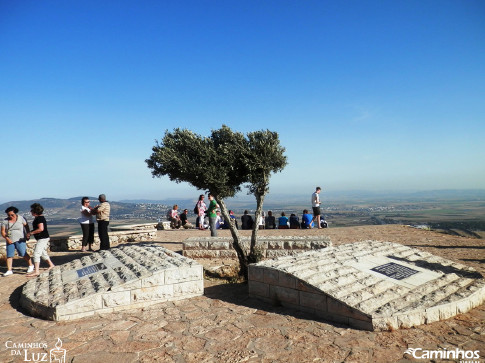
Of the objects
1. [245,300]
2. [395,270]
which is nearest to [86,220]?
[245,300]

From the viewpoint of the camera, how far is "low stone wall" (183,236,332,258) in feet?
34.9

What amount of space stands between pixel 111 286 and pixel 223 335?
2.57m

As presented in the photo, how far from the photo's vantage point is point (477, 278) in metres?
6.71

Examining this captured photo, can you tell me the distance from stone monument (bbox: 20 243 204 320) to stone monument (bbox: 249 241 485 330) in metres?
1.59

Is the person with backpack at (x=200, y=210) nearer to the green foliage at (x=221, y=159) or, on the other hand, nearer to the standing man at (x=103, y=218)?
the standing man at (x=103, y=218)

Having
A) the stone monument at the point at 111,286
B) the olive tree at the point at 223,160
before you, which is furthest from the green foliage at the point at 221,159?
the stone monument at the point at 111,286

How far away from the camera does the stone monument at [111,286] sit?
225 inches

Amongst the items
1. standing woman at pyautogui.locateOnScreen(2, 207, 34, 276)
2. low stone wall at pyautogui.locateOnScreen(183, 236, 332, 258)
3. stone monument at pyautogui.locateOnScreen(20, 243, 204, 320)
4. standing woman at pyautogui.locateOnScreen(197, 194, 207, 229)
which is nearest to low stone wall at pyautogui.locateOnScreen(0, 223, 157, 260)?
standing woman at pyautogui.locateOnScreen(197, 194, 207, 229)

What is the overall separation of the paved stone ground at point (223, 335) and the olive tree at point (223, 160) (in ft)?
10.2

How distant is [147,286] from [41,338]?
1935mm

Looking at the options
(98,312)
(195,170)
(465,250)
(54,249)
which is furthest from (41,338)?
(465,250)

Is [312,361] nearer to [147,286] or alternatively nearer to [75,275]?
[147,286]

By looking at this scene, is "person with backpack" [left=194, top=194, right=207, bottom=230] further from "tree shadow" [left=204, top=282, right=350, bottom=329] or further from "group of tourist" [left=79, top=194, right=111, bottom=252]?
"tree shadow" [left=204, top=282, right=350, bottom=329]

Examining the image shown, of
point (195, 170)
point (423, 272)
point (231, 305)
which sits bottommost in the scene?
point (231, 305)
